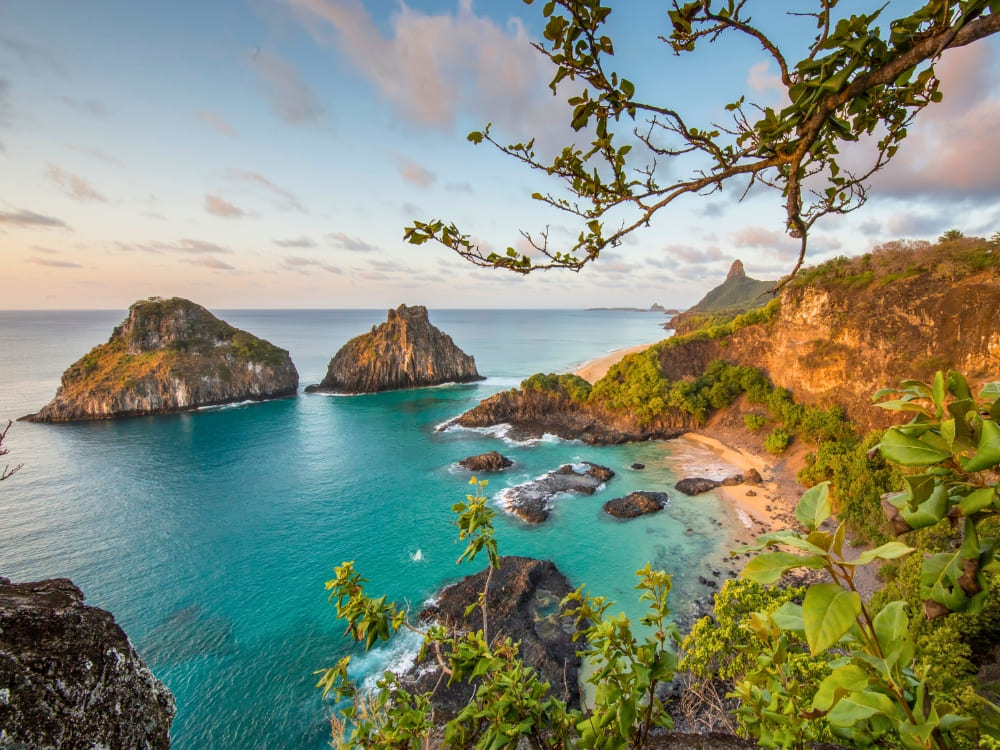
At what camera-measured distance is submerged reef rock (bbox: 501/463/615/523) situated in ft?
94.8

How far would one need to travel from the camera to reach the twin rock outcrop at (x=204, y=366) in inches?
2302

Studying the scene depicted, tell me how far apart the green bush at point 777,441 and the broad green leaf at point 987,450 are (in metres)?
39.8

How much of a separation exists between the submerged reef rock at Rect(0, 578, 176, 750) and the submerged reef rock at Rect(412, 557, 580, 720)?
12473 millimetres

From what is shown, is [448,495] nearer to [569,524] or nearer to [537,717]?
[569,524]

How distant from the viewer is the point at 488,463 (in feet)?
121

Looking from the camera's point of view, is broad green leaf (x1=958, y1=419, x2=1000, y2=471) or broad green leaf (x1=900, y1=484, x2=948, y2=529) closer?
broad green leaf (x1=958, y1=419, x2=1000, y2=471)

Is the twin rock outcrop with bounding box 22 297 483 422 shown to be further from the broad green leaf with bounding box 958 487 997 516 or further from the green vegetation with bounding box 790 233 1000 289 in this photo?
the broad green leaf with bounding box 958 487 997 516

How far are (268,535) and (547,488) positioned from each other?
18911 millimetres

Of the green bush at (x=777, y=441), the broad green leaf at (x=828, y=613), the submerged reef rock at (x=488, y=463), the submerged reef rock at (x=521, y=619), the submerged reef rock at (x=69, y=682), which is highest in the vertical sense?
the broad green leaf at (x=828, y=613)

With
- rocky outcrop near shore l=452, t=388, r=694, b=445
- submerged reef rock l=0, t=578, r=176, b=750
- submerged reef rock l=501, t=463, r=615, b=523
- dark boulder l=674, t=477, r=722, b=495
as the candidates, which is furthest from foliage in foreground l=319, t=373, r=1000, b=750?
rocky outcrop near shore l=452, t=388, r=694, b=445

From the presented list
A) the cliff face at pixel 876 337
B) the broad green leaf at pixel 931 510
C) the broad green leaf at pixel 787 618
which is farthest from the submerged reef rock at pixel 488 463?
the broad green leaf at pixel 931 510

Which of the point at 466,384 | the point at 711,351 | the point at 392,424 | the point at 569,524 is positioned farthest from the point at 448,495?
the point at 466,384

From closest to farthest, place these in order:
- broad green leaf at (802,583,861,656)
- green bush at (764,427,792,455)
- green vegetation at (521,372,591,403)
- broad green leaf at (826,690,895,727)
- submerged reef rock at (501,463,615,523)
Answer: broad green leaf at (802,583,861,656)
broad green leaf at (826,690,895,727)
submerged reef rock at (501,463,615,523)
green bush at (764,427,792,455)
green vegetation at (521,372,591,403)

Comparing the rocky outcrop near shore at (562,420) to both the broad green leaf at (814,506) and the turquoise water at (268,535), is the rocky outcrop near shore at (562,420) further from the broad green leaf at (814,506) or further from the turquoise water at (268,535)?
the broad green leaf at (814,506)
